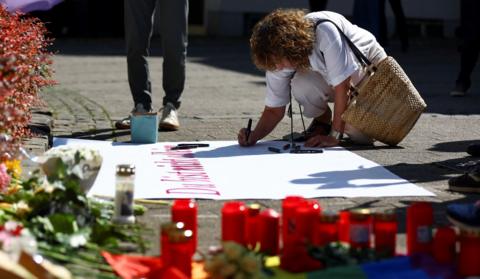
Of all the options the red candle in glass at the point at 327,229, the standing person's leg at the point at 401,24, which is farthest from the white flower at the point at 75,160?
the standing person's leg at the point at 401,24

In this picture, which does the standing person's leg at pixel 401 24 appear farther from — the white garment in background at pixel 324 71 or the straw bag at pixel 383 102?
the straw bag at pixel 383 102

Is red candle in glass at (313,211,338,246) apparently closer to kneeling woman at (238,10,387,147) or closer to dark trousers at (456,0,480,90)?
kneeling woman at (238,10,387,147)

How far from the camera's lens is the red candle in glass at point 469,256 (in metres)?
3.94

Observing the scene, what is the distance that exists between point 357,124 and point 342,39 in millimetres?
522

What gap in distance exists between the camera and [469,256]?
3.95 m

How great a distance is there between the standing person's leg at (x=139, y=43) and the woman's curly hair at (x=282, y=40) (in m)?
1.38

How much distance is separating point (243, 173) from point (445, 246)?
2.27 m

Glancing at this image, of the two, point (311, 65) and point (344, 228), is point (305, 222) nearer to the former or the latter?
point (344, 228)

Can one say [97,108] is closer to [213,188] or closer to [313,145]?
[313,145]

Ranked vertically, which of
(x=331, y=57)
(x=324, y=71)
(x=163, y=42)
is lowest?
(x=163, y=42)

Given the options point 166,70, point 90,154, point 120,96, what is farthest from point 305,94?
point 120,96

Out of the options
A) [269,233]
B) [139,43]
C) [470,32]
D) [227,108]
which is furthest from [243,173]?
[470,32]

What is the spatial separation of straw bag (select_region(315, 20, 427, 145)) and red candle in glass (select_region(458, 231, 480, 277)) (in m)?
3.11

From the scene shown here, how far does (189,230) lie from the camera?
4.45m
